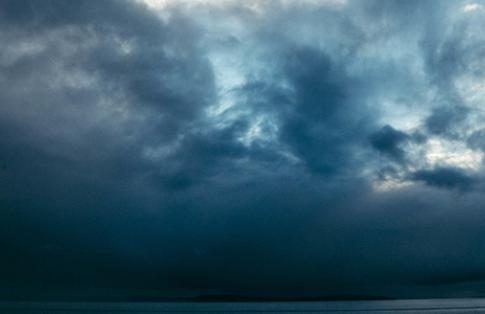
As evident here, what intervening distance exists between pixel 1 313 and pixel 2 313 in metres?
0.33

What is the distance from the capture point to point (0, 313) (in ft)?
465

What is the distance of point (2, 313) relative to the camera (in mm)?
142625

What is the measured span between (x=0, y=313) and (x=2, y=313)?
833 mm

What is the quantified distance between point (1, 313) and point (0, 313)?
53 cm

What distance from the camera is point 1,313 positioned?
142 meters
